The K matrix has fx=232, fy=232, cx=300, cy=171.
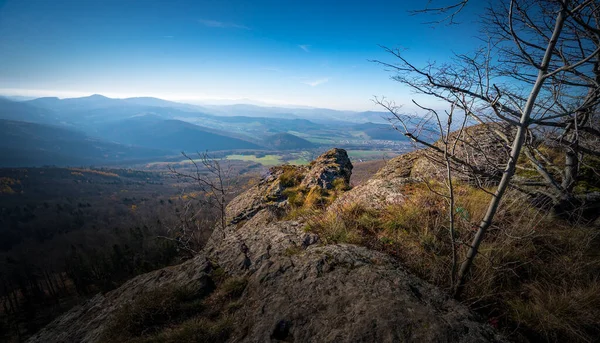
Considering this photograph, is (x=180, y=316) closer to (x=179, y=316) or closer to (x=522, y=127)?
(x=179, y=316)

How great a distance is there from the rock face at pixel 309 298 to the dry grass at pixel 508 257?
1.39ft

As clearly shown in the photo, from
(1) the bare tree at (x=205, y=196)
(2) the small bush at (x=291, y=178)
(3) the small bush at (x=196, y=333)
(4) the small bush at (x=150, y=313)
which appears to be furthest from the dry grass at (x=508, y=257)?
(2) the small bush at (x=291, y=178)

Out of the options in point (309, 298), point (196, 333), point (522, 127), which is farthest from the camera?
point (309, 298)

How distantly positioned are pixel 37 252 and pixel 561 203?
107 m

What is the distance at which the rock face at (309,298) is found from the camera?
7.53 feet

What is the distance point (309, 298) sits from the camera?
9.37 feet

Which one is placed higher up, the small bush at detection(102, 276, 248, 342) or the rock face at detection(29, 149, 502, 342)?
the rock face at detection(29, 149, 502, 342)

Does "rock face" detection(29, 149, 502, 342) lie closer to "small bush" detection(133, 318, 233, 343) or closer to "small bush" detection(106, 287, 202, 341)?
"small bush" detection(133, 318, 233, 343)

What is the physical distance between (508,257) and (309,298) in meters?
2.86

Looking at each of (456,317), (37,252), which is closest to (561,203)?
(456,317)

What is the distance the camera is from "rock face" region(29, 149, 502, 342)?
2295 millimetres

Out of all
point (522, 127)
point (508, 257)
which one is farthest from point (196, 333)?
point (508, 257)

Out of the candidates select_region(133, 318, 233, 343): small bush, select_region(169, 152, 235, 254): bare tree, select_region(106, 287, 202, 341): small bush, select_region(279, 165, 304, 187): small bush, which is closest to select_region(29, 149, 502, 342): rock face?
select_region(133, 318, 233, 343): small bush

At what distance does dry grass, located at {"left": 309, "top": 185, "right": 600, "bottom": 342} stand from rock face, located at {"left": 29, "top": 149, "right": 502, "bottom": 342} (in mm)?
424
